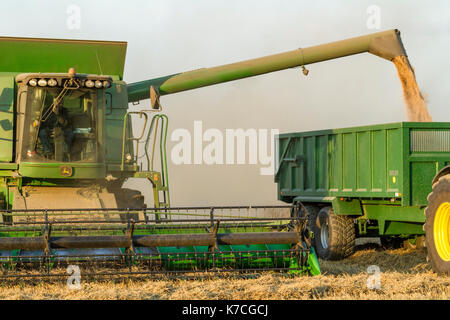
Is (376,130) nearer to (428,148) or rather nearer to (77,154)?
(428,148)

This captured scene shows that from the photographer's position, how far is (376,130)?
1012 centimetres

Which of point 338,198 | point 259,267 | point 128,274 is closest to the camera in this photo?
point 128,274

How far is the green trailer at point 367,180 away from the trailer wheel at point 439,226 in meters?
0.01

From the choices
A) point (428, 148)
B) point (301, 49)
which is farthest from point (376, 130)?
point (301, 49)

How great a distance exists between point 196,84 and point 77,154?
10.4 feet

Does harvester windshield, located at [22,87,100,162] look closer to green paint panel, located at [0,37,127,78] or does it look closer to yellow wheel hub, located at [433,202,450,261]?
green paint panel, located at [0,37,127,78]

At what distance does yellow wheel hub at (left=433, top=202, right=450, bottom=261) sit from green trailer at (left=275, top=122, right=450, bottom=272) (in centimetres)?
1

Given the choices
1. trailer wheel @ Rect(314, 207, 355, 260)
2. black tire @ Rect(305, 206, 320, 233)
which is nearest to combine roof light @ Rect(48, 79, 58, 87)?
trailer wheel @ Rect(314, 207, 355, 260)

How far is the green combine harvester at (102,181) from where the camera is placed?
7.50 metres

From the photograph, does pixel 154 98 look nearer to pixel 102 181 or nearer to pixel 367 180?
pixel 102 181

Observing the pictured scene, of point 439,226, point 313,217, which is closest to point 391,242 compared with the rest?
point 313,217

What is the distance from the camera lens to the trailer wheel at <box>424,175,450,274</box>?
26.8ft

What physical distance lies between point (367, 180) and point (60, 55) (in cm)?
440

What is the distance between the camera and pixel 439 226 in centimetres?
827
